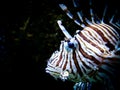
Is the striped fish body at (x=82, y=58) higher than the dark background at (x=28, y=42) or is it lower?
lower

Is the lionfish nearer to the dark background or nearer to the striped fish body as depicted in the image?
the striped fish body

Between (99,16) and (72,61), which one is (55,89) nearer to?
(99,16)

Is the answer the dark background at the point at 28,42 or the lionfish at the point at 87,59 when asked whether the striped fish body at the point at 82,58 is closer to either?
the lionfish at the point at 87,59

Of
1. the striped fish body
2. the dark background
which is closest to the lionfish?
the striped fish body

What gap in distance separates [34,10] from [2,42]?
87 centimetres

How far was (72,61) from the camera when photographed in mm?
2354

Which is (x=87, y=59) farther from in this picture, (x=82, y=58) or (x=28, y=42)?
(x=28, y=42)

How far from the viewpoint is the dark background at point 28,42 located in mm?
4309

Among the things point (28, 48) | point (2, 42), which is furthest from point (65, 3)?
point (2, 42)

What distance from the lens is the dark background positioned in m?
4.31

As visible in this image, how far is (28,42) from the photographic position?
4.56 metres

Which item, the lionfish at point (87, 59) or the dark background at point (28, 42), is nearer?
the lionfish at point (87, 59)

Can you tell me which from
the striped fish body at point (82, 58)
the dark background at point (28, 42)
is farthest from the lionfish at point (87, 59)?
the dark background at point (28, 42)

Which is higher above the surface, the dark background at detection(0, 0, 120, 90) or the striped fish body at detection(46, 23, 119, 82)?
the dark background at detection(0, 0, 120, 90)
